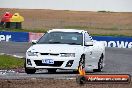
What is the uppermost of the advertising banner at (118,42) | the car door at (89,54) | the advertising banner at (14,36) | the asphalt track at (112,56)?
the car door at (89,54)

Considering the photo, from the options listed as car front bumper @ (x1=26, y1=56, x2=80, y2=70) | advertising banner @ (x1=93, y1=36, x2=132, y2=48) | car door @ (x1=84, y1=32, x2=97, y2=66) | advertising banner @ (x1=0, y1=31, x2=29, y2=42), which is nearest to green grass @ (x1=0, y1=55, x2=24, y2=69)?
car door @ (x1=84, y1=32, x2=97, y2=66)

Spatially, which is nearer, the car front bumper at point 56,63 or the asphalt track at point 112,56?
the car front bumper at point 56,63

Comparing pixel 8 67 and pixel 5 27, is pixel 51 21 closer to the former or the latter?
pixel 5 27

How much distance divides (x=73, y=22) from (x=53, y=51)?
40978 mm

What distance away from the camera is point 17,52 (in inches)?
1176

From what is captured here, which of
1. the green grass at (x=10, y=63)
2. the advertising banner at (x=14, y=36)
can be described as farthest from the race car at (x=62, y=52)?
the advertising banner at (x=14, y=36)

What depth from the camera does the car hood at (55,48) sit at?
17062mm

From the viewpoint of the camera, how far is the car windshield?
18.2 meters

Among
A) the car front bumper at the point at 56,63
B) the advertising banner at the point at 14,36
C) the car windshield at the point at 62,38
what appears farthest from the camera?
the advertising banner at the point at 14,36

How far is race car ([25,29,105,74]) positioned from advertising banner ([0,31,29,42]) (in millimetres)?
18662

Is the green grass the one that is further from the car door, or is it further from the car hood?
the car hood

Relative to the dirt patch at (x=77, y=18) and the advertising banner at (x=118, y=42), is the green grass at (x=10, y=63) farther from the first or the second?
the dirt patch at (x=77, y=18)

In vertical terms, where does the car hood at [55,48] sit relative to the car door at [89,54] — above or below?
above

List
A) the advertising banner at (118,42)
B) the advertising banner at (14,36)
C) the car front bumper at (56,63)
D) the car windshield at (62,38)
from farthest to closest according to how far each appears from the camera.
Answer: the advertising banner at (14,36), the advertising banner at (118,42), the car windshield at (62,38), the car front bumper at (56,63)
